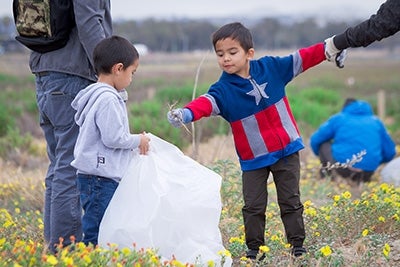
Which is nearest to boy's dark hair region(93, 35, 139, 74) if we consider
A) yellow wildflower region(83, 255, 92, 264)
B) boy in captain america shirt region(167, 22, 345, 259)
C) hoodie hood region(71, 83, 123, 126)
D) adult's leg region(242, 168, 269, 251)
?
hoodie hood region(71, 83, 123, 126)

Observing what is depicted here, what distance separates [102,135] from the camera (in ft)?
12.1

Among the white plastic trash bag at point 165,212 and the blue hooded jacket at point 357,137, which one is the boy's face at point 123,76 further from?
the blue hooded jacket at point 357,137

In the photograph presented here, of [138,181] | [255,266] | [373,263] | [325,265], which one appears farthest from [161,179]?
[373,263]

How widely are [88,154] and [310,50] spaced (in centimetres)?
127

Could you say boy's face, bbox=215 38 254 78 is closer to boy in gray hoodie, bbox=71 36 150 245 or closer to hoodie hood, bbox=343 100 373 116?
boy in gray hoodie, bbox=71 36 150 245

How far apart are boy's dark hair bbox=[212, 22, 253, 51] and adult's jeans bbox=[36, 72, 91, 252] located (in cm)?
74

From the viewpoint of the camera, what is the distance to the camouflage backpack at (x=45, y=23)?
407 centimetres

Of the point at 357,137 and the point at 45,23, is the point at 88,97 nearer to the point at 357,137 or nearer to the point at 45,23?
the point at 45,23

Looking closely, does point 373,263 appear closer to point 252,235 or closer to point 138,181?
point 252,235

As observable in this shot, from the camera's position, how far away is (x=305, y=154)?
34.7 feet

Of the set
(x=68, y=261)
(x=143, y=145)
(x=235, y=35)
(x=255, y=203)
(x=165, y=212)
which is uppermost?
(x=235, y=35)

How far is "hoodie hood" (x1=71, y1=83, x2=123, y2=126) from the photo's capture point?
372cm

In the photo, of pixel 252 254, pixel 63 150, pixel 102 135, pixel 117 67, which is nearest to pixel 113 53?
pixel 117 67

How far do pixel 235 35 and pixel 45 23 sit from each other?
0.99 m
